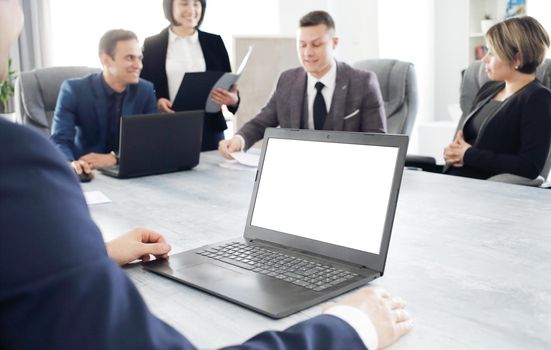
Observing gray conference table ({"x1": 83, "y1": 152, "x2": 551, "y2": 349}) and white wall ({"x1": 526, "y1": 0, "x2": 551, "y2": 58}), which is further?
white wall ({"x1": 526, "y1": 0, "x2": 551, "y2": 58})

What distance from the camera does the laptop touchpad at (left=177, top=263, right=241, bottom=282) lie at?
1073 millimetres

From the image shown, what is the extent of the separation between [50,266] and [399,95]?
2.77 meters

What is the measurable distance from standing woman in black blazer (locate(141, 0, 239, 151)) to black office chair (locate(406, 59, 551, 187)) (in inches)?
36.8

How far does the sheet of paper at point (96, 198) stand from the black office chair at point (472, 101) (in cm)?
133

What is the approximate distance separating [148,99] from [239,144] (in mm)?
544

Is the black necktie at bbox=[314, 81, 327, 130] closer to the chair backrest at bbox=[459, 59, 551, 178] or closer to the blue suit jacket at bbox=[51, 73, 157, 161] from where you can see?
the chair backrest at bbox=[459, 59, 551, 178]

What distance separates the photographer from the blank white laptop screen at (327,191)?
107 centimetres

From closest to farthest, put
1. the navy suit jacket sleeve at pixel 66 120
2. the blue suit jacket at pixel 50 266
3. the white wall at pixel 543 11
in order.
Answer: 1. the blue suit jacket at pixel 50 266
2. the navy suit jacket sleeve at pixel 66 120
3. the white wall at pixel 543 11

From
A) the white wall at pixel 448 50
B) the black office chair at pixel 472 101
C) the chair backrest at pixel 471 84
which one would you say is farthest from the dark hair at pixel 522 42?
the white wall at pixel 448 50

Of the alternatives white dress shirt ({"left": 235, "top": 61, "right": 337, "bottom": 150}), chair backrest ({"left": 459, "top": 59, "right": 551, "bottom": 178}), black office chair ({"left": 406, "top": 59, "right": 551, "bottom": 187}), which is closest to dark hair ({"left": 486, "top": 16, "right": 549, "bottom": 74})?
black office chair ({"left": 406, "top": 59, "right": 551, "bottom": 187})

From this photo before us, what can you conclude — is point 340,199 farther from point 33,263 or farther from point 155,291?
point 33,263

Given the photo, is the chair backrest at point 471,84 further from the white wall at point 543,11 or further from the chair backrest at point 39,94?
the chair backrest at point 39,94

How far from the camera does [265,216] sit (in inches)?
49.4

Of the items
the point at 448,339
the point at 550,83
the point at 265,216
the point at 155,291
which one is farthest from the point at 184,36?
the point at 448,339
